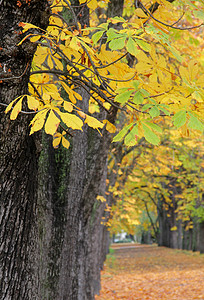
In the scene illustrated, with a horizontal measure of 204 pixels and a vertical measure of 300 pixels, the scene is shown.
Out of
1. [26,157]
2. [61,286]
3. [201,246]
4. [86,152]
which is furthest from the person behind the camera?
[201,246]

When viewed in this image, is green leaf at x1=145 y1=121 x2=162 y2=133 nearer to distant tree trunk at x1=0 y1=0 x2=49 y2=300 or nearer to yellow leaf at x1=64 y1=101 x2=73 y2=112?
yellow leaf at x1=64 y1=101 x2=73 y2=112

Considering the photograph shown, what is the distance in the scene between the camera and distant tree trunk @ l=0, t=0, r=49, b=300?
2.36m

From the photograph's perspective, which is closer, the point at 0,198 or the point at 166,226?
the point at 0,198

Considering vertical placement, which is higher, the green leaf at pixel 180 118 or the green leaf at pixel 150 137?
the green leaf at pixel 180 118

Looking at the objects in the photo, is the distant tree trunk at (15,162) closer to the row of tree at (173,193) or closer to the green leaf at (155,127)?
the green leaf at (155,127)

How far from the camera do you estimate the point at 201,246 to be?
2086 centimetres

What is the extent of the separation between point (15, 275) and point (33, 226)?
0.41 m

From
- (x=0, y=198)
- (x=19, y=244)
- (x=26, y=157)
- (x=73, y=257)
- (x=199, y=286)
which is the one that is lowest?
(x=199, y=286)

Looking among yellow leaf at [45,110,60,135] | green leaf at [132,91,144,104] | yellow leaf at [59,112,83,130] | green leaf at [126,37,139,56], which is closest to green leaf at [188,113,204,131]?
green leaf at [132,91,144,104]

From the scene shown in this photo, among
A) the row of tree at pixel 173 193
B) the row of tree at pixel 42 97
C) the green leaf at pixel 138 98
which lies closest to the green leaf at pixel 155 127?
the row of tree at pixel 42 97

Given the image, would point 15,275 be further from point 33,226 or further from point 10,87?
Result: point 10,87

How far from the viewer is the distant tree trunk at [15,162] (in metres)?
2.36

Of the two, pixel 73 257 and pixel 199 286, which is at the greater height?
pixel 73 257

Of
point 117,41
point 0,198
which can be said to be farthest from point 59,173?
point 117,41
